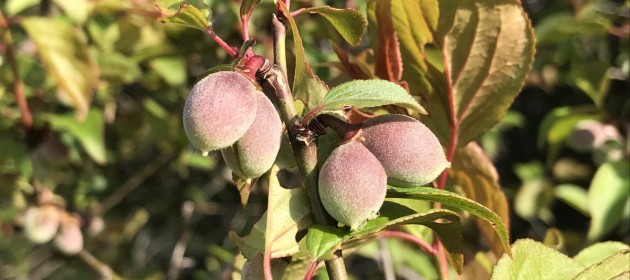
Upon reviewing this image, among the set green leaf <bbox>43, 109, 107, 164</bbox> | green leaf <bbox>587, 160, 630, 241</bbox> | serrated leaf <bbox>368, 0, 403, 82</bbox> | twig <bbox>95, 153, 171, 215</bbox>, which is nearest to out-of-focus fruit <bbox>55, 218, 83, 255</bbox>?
green leaf <bbox>43, 109, 107, 164</bbox>

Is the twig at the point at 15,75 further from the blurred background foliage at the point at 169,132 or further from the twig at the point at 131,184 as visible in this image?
the twig at the point at 131,184

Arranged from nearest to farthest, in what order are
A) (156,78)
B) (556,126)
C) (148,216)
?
(556,126) < (156,78) < (148,216)

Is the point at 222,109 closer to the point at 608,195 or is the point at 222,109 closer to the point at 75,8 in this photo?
the point at 608,195

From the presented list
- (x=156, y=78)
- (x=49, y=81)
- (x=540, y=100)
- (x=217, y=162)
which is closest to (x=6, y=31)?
(x=49, y=81)

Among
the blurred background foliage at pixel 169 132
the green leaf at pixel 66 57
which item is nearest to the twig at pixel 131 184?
the blurred background foliage at pixel 169 132

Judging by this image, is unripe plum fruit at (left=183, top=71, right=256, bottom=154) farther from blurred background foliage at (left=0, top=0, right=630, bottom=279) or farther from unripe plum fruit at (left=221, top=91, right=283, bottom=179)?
blurred background foliage at (left=0, top=0, right=630, bottom=279)

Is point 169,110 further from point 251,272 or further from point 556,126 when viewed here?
point 251,272
